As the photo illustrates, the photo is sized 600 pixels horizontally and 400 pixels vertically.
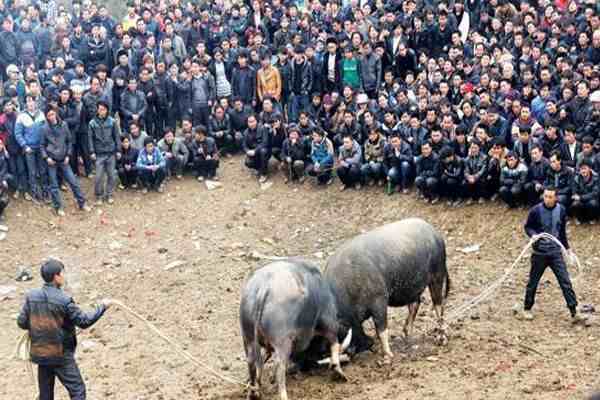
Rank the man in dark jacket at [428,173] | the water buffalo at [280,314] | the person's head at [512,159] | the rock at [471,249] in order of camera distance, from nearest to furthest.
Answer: the water buffalo at [280,314], the rock at [471,249], the person's head at [512,159], the man in dark jacket at [428,173]

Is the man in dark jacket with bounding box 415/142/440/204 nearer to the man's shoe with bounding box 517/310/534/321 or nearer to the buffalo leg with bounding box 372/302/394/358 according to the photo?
the man's shoe with bounding box 517/310/534/321

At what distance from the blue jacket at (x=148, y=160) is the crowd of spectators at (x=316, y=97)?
21 millimetres

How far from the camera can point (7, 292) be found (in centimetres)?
1620

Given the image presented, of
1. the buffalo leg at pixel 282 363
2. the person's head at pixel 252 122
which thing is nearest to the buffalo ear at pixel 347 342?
the buffalo leg at pixel 282 363

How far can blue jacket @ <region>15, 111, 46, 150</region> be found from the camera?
61.7 ft

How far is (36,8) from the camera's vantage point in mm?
22422

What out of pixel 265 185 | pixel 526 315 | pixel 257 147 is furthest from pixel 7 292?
pixel 526 315

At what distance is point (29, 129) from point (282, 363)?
979cm

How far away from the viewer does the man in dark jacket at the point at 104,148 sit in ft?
64.0

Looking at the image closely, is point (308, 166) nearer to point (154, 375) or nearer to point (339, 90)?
point (339, 90)

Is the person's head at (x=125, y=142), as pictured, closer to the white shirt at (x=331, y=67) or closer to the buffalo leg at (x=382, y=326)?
the white shirt at (x=331, y=67)

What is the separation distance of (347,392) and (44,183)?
32.9 feet

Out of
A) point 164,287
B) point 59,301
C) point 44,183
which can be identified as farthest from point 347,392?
point 44,183

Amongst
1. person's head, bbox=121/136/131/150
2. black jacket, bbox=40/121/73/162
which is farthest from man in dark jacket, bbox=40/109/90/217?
person's head, bbox=121/136/131/150
